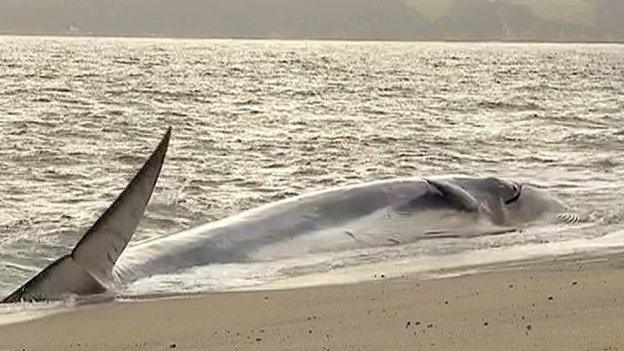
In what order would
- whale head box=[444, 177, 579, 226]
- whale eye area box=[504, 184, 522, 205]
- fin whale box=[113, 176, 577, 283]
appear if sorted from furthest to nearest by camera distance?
whale eye area box=[504, 184, 522, 205] → whale head box=[444, 177, 579, 226] → fin whale box=[113, 176, 577, 283]

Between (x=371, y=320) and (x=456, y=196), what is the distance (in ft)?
17.7

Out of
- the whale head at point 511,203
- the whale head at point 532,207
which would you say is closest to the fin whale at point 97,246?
the whale head at point 511,203

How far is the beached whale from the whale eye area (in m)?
0.01

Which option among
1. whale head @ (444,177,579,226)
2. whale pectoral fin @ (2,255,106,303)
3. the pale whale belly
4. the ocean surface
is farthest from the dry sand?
whale head @ (444,177,579,226)

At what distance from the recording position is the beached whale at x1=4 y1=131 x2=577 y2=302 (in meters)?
6.97

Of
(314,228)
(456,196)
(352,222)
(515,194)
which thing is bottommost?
(314,228)

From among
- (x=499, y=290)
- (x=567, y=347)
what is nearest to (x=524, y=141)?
(x=499, y=290)

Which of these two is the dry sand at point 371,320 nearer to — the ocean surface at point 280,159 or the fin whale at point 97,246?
the fin whale at point 97,246

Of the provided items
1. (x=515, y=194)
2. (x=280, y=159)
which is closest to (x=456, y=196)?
(x=515, y=194)

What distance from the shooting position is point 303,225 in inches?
396

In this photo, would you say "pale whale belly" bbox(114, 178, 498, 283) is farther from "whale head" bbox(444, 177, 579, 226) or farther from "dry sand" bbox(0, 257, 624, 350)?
"dry sand" bbox(0, 257, 624, 350)

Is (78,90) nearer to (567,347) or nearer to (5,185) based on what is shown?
(5,185)

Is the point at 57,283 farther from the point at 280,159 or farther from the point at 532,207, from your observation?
the point at 280,159

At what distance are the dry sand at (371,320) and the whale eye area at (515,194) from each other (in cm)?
421
